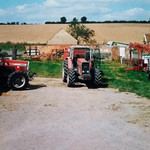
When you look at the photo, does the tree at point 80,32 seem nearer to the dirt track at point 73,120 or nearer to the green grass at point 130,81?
the green grass at point 130,81

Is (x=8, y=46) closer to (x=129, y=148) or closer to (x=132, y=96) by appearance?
(x=132, y=96)

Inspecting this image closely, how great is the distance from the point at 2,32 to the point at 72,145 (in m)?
74.6

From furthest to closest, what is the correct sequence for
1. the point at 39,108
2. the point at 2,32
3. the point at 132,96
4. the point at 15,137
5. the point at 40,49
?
the point at 2,32 → the point at 40,49 → the point at 132,96 → the point at 39,108 → the point at 15,137

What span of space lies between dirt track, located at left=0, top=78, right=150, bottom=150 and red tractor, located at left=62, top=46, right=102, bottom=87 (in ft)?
2.98

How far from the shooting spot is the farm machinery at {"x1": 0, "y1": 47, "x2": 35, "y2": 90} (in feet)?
49.0

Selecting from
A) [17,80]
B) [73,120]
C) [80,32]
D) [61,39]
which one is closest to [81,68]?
[17,80]

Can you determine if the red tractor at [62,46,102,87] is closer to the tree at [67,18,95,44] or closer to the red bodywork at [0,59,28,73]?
the red bodywork at [0,59,28,73]

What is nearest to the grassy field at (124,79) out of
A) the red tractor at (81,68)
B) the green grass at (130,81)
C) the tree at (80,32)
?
the green grass at (130,81)

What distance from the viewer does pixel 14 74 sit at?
48.9 ft

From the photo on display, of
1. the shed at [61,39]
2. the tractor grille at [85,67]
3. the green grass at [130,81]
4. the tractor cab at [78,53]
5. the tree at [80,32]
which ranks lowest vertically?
the green grass at [130,81]

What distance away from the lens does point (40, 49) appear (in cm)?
3862

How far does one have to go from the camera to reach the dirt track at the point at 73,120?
Result: 7.72 meters

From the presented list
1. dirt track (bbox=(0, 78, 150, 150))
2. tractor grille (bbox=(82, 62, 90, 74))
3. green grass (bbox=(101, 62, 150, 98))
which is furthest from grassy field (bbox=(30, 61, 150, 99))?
tractor grille (bbox=(82, 62, 90, 74))

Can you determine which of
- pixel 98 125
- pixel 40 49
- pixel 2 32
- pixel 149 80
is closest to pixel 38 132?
pixel 98 125
